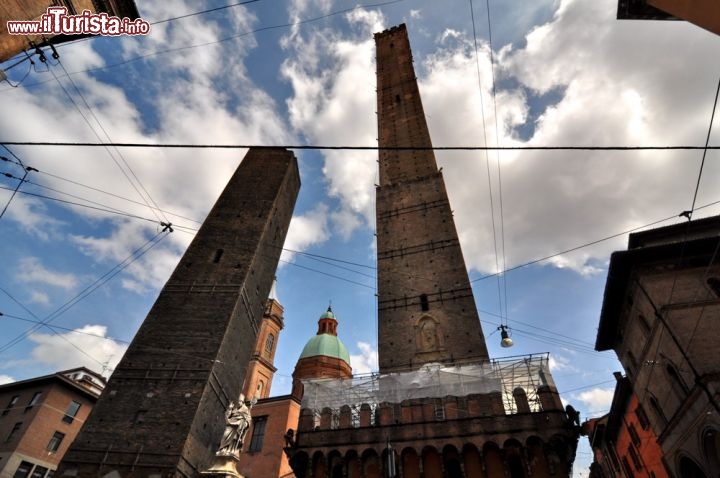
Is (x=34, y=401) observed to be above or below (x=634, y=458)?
above

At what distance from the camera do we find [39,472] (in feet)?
80.8

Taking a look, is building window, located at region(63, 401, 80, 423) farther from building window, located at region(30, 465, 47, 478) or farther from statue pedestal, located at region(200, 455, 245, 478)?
statue pedestal, located at region(200, 455, 245, 478)

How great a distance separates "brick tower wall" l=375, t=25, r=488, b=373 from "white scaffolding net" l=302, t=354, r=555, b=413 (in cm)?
196

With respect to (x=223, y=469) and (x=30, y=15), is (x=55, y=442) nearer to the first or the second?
(x=223, y=469)

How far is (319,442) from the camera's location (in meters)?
13.1

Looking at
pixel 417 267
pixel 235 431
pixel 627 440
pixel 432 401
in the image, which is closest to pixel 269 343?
pixel 417 267

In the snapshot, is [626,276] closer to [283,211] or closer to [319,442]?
[319,442]

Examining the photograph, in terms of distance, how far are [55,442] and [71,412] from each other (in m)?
1.99

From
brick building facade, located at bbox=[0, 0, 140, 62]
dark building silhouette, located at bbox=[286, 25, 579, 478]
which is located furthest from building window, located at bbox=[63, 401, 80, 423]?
brick building facade, located at bbox=[0, 0, 140, 62]

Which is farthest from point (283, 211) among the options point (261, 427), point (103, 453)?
point (103, 453)

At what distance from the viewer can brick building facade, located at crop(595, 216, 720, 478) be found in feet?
39.5

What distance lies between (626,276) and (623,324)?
116 inches

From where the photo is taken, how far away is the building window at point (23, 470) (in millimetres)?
23528

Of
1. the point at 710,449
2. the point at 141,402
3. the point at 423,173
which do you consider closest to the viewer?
the point at 710,449
